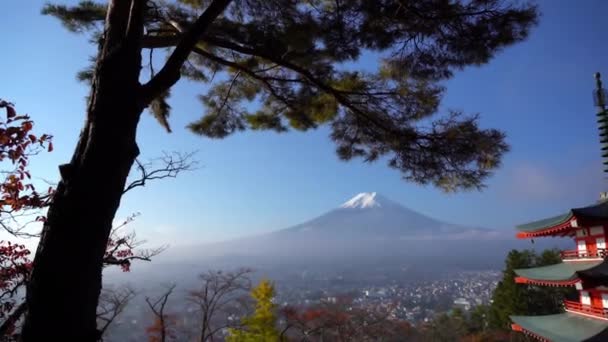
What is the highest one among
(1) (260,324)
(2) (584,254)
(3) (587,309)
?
(2) (584,254)

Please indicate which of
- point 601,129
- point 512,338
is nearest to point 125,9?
point 601,129

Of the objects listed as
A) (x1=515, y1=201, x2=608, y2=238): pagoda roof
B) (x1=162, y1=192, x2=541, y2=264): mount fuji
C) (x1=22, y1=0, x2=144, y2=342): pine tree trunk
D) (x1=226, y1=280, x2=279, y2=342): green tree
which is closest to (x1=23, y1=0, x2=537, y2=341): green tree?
(x1=22, y1=0, x2=144, y2=342): pine tree trunk

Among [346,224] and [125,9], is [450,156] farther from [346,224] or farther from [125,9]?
[346,224]

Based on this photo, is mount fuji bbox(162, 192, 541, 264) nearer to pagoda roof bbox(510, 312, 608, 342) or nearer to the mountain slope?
the mountain slope

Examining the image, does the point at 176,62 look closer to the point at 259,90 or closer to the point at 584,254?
the point at 259,90

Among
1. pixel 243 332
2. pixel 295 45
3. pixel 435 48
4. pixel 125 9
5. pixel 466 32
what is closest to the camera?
pixel 125 9

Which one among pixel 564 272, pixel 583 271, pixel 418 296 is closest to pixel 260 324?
pixel 564 272
